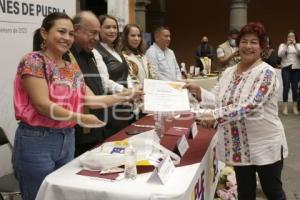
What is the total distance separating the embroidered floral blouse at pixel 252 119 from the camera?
2.19 meters

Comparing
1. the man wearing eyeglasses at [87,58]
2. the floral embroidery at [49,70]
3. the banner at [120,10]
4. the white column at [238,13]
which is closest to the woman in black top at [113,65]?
the man wearing eyeglasses at [87,58]

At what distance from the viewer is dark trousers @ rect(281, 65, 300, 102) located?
7.59 meters

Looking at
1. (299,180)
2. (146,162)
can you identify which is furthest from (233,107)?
(299,180)

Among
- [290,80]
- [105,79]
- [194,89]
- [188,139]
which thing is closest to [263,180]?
[188,139]

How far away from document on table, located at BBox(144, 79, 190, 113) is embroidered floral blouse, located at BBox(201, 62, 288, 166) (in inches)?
8.5

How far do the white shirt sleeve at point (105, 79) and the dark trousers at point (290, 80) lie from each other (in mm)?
5548

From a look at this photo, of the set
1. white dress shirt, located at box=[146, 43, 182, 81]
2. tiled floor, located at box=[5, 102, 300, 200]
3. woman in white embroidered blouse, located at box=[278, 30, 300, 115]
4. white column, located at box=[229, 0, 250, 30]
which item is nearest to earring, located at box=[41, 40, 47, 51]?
tiled floor, located at box=[5, 102, 300, 200]

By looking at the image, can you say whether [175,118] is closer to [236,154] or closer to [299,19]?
[236,154]

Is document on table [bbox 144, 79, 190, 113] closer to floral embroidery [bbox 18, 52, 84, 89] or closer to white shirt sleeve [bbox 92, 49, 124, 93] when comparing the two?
floral embroidery [bbox 18, 52, 84, 89]

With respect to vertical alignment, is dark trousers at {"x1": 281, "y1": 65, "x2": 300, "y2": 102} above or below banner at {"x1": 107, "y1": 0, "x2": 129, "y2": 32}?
below

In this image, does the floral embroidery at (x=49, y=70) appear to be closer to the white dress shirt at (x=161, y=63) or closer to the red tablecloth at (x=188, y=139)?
the red tablecloth at (x=188, y=139)

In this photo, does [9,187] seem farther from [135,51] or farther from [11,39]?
[135,51]

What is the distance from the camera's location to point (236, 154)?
7.59 ft

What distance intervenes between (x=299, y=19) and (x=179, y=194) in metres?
13.5
